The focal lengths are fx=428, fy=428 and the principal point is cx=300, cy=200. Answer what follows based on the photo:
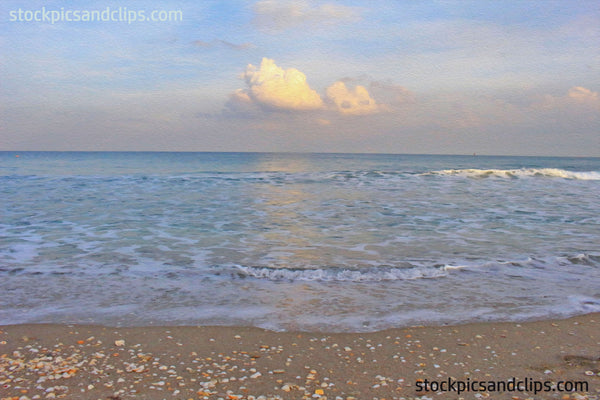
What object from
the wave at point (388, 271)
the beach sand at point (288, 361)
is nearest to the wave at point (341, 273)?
the wave at point (388, 271)

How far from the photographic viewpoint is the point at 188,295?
606 centimetres

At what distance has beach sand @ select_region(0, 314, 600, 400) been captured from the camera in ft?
11.3

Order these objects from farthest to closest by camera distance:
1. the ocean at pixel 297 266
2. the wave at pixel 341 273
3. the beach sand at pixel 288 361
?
the wave at pixel 341 273, the ocean at pixel 297 266, the beach sand at pixel 288 361

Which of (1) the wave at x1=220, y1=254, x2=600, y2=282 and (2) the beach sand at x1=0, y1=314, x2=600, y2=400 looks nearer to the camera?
(2) the beach sand at x1=0, y1=314, x2=600, y2=400

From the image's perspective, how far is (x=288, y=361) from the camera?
399 cm

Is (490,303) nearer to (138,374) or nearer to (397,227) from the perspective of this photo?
(138,374)

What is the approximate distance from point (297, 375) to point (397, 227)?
329 inches

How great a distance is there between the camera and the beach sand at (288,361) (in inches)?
135

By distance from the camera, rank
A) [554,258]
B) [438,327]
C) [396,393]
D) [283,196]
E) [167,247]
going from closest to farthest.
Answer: [396,393] → [438,327] → [554,258] → [167,247] → [283,196]

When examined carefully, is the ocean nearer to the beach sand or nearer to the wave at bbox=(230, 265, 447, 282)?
the wave at bbox=(230, 265, 447, 282)

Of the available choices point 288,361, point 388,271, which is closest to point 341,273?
point 388,271

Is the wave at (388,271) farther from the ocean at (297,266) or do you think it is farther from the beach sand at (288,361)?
the beach sand at (288,361)


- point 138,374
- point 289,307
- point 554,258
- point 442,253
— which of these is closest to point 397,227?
point 442,253

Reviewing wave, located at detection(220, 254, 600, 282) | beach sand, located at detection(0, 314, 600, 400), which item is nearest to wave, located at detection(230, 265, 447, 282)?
wave, located at detection(220, 254, 600, 282)
